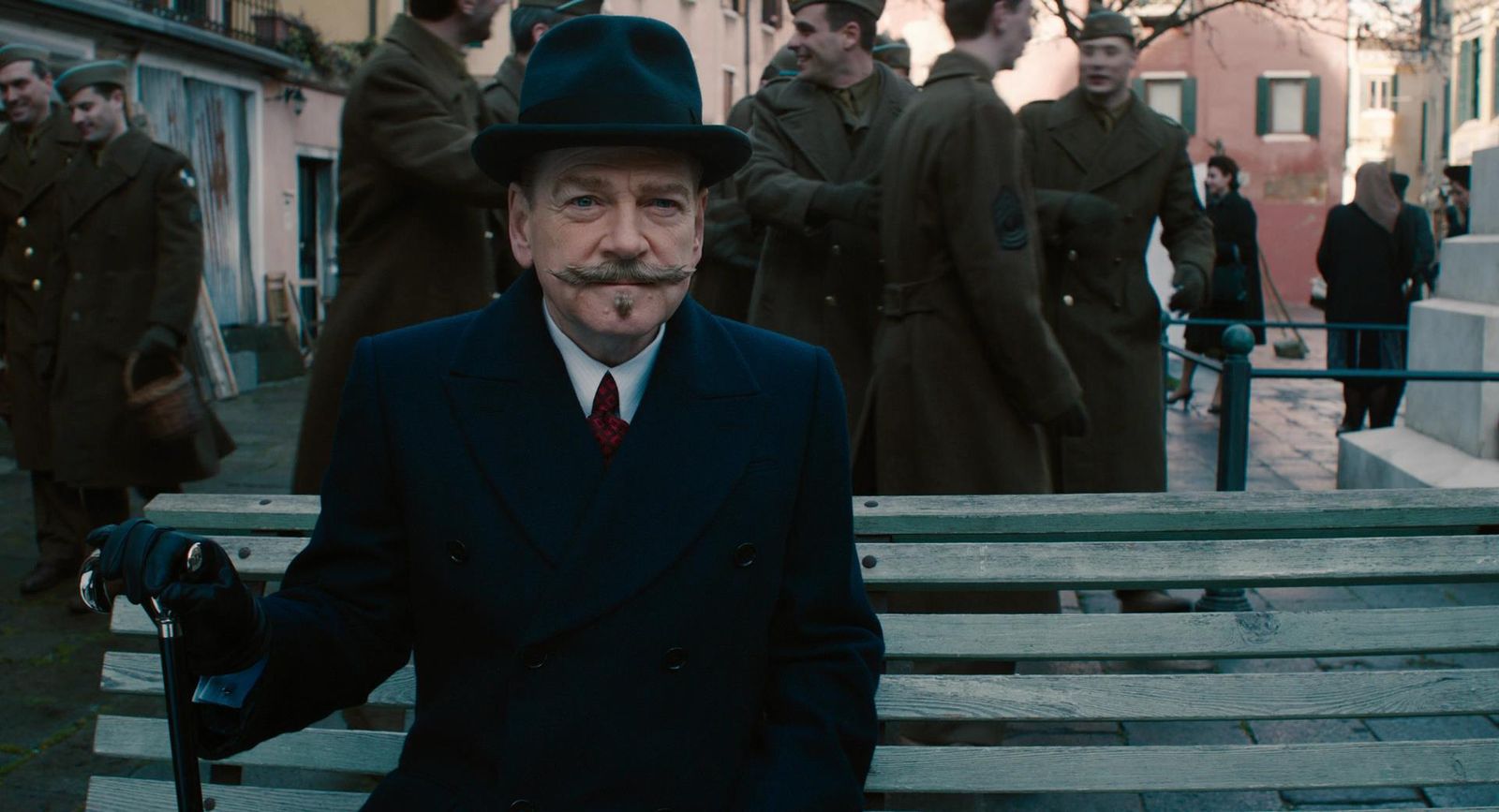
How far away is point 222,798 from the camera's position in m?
2.85

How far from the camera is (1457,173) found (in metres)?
13.7

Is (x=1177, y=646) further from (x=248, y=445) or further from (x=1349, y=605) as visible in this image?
(x=248, y=445)

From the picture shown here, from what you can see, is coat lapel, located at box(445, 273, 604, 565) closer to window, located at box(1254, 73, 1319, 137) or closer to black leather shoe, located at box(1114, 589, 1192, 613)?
black leather shoe, located at box(1114, 589, 1192, 613)

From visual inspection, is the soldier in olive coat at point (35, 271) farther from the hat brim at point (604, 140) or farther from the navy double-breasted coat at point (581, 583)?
the hat brim at point (604, 140)

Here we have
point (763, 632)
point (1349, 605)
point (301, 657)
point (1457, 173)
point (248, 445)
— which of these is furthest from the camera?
point (1457, 173)

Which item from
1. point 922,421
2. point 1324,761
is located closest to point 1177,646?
point 1324,761

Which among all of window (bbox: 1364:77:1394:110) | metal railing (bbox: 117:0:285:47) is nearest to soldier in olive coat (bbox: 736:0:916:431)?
metal railing (bbox: 117:0:285:47)

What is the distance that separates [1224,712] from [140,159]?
5.11m

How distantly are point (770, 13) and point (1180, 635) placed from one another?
38017mm

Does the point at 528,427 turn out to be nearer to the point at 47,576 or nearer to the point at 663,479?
the point at 663,479

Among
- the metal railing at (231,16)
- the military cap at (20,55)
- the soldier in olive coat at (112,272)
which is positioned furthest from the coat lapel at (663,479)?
the metal railing at (231,16)

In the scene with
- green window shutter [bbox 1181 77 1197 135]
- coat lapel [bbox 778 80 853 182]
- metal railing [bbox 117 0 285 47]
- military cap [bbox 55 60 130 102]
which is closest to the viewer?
coat lapel [bbox 778 80 853 182]

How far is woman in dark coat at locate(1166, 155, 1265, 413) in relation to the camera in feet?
41.3

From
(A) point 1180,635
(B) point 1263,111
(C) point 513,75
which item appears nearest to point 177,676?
(A) point 1180,635
